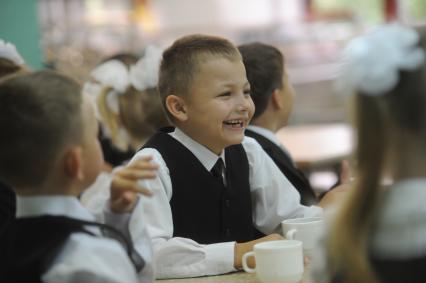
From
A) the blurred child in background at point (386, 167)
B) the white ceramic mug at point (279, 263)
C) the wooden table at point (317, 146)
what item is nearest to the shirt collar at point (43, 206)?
the white ceramic mug at point (279, 263)

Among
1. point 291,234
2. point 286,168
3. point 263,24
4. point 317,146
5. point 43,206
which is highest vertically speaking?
point 43,206

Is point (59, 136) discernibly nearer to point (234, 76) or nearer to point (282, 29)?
point (234, 76)

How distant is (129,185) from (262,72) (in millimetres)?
1154

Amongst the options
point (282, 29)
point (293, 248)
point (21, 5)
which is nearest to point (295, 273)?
point (293, 248)

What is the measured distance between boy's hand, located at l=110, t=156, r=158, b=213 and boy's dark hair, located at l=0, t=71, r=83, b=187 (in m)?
0.10

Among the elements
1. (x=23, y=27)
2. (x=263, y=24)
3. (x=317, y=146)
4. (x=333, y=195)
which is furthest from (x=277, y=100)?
(x=263, y=24)

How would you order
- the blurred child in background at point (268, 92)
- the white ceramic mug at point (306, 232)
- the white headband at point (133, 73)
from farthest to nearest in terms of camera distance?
the white headband at point (133, 73) → the blurred child in background at point (268, 92) → the white ceramic mug at point (306, 232)

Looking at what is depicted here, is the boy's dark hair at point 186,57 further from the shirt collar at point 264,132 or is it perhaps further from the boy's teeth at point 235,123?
the shirt collar at point 264,132

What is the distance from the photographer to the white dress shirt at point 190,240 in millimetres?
1638

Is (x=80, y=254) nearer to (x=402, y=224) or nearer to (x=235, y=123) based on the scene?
(x=402, y=224)

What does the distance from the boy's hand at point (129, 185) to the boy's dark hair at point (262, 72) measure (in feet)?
3.41

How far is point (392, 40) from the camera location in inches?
43.9

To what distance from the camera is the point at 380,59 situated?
110cm

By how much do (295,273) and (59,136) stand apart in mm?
496
